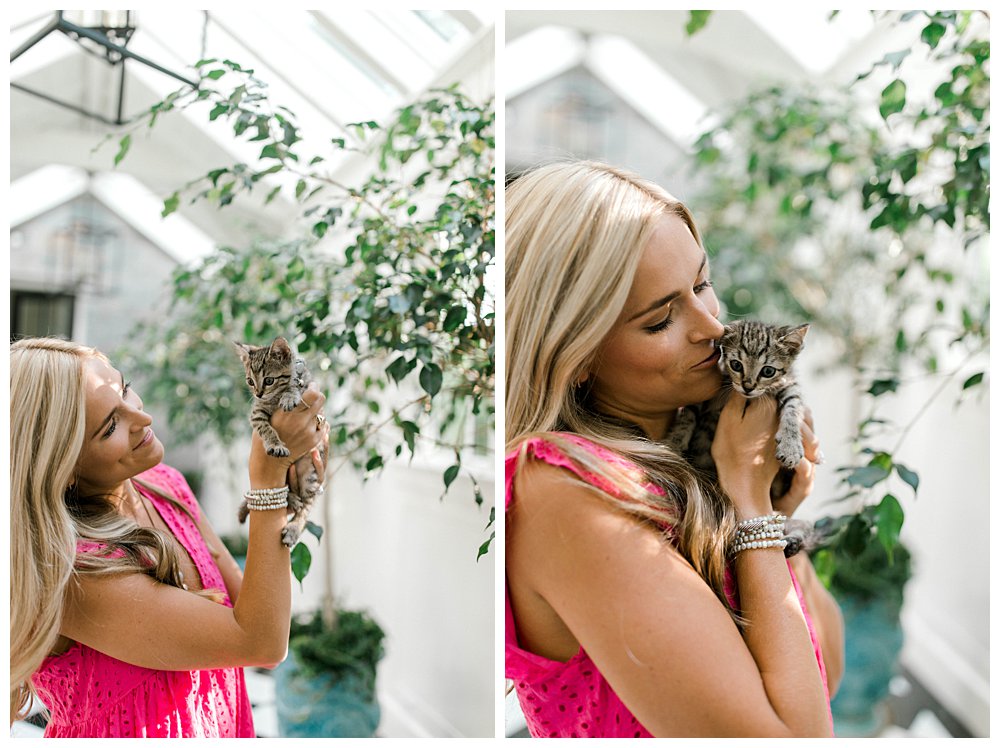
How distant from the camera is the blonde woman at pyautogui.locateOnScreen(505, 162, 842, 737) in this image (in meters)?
0.92

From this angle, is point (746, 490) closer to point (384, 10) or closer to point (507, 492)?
point (507, 492)

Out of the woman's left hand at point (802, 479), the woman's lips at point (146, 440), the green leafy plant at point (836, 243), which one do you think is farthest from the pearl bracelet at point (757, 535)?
the green leafy plant at point (836, 243)

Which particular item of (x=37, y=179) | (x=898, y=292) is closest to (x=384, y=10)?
(x=37, y=179)

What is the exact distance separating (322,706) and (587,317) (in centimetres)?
141

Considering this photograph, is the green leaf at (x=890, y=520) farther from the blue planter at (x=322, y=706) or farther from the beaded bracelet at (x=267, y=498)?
the blue planter at (x=322, y=706)

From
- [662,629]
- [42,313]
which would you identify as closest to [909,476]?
[662,629]

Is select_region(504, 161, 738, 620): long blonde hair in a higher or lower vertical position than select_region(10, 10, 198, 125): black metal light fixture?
lower

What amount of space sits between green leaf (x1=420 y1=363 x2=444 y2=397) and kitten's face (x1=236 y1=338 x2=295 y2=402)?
243mm

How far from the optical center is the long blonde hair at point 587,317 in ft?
3.30

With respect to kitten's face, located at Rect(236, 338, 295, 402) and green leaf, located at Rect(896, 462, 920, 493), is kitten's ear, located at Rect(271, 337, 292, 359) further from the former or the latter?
green leaf, located at Rect(896, 462, 920, 493)

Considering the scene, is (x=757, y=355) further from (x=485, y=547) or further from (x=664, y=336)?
(x=485, y=547)

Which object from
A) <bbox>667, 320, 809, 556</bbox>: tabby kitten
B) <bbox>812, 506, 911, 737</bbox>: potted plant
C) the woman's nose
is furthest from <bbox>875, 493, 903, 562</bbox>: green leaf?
<bbox>812, 506, 911, 737</bbox>: potted plant

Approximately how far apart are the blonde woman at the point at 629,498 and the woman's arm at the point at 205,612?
0.33m

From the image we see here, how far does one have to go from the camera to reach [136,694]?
3.78 ft
